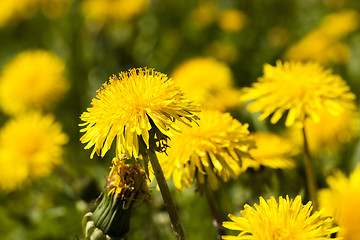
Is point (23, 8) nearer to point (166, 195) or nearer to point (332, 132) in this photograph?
point (332, 132)

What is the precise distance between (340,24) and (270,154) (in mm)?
1995

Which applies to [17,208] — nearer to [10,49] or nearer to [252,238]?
[252,238]

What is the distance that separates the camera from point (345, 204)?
1265mm

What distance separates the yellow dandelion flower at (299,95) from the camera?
1.31 m

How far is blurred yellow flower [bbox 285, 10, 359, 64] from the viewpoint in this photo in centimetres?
267

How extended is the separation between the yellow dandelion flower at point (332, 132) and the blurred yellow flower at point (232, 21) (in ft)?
3.87

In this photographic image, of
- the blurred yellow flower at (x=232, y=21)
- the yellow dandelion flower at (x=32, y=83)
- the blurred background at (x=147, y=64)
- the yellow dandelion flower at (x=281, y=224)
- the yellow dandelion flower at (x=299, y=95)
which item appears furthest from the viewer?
the blurred yellow flower at (x=232, y=21)

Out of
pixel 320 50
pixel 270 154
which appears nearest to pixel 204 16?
pixel 320 50

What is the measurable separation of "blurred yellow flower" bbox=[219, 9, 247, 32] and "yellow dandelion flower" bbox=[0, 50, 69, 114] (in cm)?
109

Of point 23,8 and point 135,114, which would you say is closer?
point 135,114

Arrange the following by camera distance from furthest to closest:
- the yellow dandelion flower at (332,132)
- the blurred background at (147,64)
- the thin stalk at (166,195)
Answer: the yellow dandelion flower at (332,132)
the blurred background at (147,64)
the thin stalk at (166,195)

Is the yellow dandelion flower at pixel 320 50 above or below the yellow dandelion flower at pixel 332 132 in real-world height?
above

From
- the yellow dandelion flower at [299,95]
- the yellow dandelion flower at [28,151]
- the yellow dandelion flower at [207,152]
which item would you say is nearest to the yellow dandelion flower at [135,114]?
the yellow dandelion flower at [207,152]

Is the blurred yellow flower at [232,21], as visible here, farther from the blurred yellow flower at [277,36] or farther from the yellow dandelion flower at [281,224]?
the yellow dandelion flower at [281,224]
